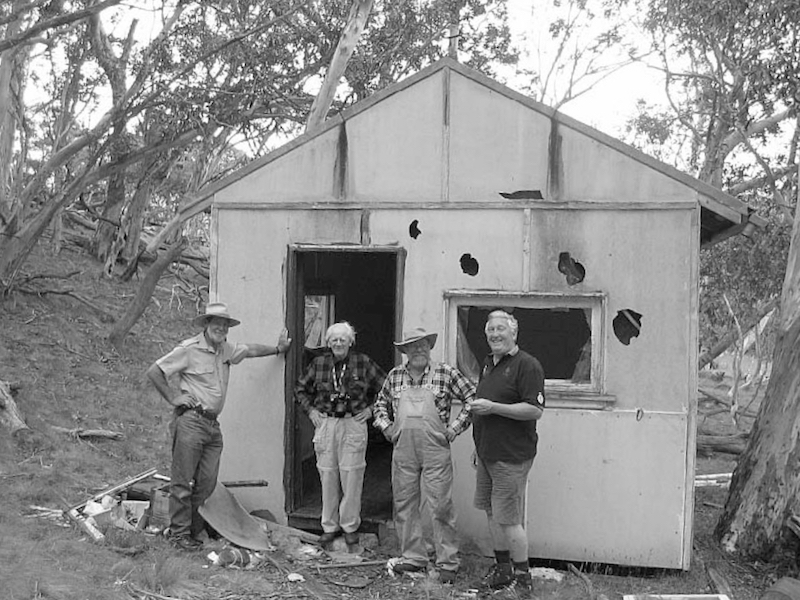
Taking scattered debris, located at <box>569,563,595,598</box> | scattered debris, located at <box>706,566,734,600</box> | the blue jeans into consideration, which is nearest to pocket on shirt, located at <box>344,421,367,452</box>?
the blue jeans

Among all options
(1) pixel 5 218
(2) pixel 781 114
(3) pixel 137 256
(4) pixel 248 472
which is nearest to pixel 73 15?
(1) pixel 5 218

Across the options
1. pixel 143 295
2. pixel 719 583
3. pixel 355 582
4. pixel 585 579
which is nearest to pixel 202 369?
pixel 355 582

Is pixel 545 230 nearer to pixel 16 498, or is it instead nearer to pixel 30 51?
pixel 16 498

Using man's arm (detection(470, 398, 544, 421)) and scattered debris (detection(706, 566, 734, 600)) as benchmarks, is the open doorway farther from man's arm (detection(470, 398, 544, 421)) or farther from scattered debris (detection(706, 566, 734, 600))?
scattered debris (detection(706, 566, 734, 600))

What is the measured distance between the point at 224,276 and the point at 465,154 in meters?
2.24

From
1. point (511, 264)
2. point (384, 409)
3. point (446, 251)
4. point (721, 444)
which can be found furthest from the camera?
point (721, 444)

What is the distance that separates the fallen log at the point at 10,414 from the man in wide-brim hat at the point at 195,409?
437cm

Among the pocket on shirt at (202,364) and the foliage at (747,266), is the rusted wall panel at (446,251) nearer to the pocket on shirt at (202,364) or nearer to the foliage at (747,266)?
the pocket on shirt at (202,364)

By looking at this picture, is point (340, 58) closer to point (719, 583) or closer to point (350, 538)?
point (350, 538)

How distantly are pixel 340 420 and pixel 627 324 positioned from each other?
233 cm

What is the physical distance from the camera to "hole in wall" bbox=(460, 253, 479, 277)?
22.5ft

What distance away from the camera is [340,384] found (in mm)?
6625

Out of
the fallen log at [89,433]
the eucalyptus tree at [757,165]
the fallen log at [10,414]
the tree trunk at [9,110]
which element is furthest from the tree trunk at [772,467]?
the tree trunk at [9,110]

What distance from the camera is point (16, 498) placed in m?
7.98
